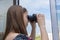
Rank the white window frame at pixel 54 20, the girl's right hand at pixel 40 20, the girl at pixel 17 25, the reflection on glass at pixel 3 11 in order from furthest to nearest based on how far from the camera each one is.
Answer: the reflection on glass at pixel 3 11 → the white window frame at pixel 54 20 → the girl's right hand at pixel 40 20 → the girl at pixel 17 25

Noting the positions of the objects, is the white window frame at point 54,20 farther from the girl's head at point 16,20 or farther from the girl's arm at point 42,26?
the girl's head at point 16,20

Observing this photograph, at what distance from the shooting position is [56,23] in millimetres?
1822

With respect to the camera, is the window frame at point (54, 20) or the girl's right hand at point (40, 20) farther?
the window frame at point (54, 20)

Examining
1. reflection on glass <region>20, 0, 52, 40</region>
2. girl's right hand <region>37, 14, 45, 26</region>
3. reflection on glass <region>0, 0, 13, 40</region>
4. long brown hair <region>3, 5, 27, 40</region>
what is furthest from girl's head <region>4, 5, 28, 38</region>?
reflection on glass <region>0, 0, 13, 40</region>

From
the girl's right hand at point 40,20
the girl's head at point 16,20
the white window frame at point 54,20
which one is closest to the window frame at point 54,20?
the white window frame at point 54,20

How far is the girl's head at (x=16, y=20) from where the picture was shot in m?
1.38

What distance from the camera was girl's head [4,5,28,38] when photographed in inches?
54.4

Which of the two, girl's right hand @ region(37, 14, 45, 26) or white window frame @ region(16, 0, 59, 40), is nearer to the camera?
girl's right hand @ region(37, 14, 45, 26)

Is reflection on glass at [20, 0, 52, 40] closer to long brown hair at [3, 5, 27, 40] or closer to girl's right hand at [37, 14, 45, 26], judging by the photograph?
girl's right hand at [37, 14, 45, 26]

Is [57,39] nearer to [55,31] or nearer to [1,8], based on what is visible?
[55,31]

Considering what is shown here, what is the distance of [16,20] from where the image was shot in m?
1.39

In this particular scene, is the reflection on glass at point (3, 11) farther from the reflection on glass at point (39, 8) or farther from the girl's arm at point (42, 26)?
the girl's arm at point (42, 26)

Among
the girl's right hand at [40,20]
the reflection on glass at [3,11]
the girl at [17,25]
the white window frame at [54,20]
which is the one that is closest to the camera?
the girl at [17,25]

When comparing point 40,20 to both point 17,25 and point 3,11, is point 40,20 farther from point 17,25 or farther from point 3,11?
point 3,11
